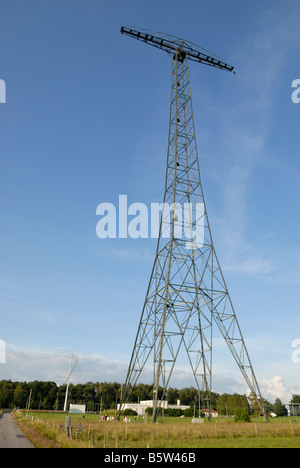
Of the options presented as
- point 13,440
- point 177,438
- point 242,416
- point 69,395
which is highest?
point 69,395

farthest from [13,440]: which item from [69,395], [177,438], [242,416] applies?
[69,395]

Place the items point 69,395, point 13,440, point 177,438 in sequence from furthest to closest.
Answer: point 69,395
point 13,440
point 177,438

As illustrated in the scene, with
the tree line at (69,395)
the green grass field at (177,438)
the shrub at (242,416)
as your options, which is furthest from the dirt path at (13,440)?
the tree line at (69,395)

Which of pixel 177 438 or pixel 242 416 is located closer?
pixel 177 438

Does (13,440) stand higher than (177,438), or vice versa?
(177,438)

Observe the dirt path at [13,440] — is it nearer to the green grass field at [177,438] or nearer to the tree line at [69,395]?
the green grass field at [177,438]

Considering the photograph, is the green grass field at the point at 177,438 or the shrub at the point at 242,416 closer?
the green grass field at the point at 177,438

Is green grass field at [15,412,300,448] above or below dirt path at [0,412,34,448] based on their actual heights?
above

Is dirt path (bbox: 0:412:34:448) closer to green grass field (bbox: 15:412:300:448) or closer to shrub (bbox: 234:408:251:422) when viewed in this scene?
green grass field (bbox: 15:412:300:448)

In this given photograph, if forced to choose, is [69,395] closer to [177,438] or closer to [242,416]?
[242,416]

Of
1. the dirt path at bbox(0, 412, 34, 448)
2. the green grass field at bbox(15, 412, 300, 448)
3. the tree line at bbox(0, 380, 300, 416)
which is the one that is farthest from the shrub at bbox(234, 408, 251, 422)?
the tree line at bbox(0, 380, 300, 416)

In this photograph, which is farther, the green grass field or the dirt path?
the dirt path
